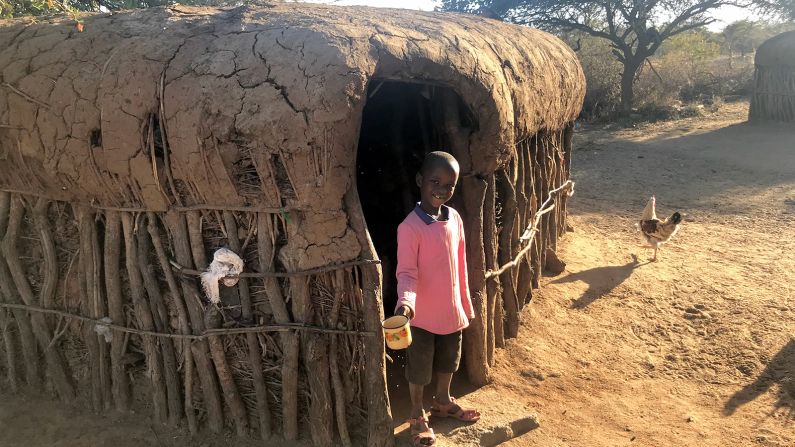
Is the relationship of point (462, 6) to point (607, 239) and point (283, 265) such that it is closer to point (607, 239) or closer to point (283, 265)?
point (607, 239)

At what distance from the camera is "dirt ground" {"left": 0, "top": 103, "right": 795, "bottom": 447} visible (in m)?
3.94

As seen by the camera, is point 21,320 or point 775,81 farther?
point 775,81

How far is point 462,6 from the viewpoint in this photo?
18891 millimetres

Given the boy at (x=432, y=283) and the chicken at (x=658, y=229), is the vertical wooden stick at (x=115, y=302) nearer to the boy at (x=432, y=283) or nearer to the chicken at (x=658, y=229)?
the boy at (x=432, y=283)

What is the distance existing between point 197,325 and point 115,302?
2.17ft

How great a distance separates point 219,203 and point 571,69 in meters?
5.16

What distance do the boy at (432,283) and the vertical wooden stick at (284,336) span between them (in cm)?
→ 72

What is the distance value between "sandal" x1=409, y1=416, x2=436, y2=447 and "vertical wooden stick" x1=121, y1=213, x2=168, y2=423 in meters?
1.69

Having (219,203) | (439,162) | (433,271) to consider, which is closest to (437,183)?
(439,162)

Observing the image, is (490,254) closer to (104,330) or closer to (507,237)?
(507,237)

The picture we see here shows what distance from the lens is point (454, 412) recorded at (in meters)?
3.72

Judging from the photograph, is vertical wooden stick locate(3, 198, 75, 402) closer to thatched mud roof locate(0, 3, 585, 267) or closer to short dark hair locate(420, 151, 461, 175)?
thatched mud roof locate(0, 3, 585, 267)

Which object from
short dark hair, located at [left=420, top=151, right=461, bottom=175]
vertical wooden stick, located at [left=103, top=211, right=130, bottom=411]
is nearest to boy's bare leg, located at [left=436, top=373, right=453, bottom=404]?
short dark hair, located at [left=420, top=151, right=461, bottom=175]

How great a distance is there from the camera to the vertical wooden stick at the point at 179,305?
11.7 ft
